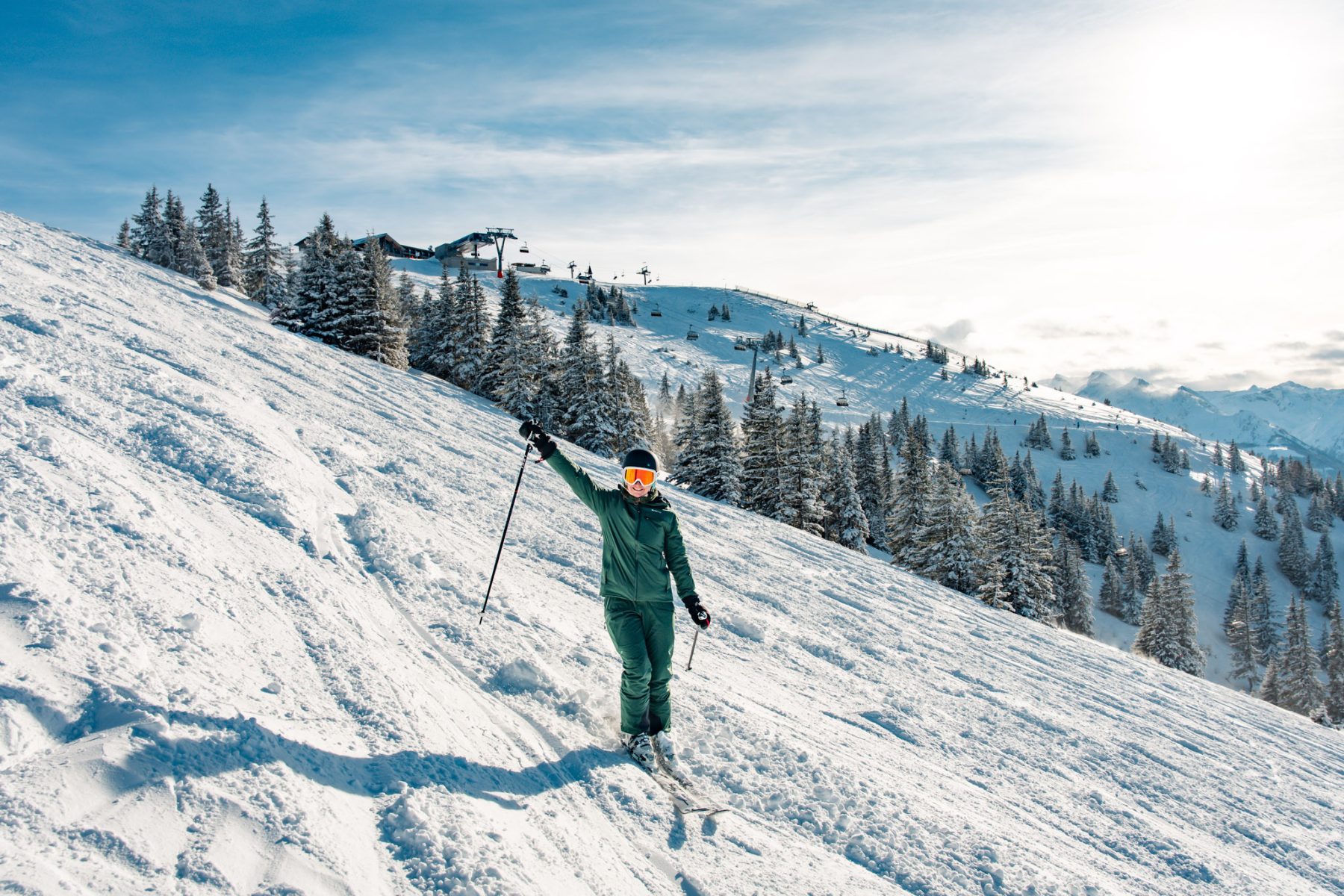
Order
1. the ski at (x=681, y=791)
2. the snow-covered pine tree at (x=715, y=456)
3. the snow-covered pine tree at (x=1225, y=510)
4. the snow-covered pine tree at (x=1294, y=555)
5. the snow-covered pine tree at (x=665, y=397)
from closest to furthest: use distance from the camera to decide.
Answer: the ski at (x=681, y=791)
the snow-covered pine tree at (x=715, y=456)
the snow-covered pine tree at (x=1294, y=555)
the snow-covered pine tree at (x=665, y=397)
the snow-covered pine tree at (x=1225, y=510)

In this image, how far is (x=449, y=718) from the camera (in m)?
4.22

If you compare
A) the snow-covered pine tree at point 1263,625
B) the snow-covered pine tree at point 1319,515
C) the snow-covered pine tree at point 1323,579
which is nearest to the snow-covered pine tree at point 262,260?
the snow-covered pine tree at point 1263,625

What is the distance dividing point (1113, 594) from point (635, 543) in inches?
3475

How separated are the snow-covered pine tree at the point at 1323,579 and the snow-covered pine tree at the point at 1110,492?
2531 cm

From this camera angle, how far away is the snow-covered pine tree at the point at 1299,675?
47906 mm

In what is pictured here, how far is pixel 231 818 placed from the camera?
9.15ft

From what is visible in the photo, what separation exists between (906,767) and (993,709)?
255 centimetres

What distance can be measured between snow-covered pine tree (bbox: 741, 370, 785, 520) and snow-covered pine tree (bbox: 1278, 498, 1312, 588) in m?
106

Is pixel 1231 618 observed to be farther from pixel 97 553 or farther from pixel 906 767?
pixel 97 553

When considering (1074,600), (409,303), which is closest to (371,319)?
(409,303)

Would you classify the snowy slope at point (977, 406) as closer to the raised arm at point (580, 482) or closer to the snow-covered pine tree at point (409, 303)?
the snow-covered pine tree at point (409, 303)

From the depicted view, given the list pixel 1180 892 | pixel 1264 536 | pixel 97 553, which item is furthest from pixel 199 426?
pixel 1264 536

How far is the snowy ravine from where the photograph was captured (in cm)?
290

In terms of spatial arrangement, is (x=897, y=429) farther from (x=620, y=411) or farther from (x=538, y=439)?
(x=538, y=439)
